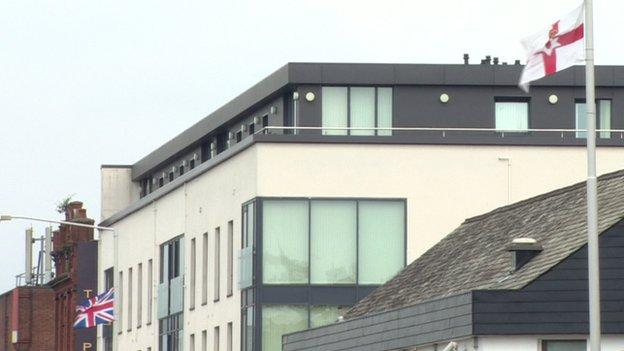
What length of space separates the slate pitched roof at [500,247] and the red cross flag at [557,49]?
6.25 meters

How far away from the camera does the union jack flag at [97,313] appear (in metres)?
69.8

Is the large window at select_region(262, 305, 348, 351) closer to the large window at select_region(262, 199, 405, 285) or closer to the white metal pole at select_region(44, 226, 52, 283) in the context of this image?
the large window at select_region(262, 199, 405, 285)

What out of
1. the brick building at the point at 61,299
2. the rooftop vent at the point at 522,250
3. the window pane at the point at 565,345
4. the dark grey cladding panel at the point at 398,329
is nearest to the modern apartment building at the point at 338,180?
the brick building at the point at 61,299

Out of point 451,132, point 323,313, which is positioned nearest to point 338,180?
point 323,313

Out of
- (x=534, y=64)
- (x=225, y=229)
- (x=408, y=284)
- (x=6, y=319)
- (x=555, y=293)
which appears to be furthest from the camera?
(x=6, y=319)

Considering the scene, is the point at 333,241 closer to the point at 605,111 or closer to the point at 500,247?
the point at 605,111

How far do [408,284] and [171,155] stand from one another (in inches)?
1430

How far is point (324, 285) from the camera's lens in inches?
2411

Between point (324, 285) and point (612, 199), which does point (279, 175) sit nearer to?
point (324, 285)

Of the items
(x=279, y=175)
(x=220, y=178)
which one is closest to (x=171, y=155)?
(x=220, y=178)

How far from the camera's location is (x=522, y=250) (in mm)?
37844

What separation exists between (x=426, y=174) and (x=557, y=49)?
102 feet

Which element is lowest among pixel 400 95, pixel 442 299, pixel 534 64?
pixel 442 299

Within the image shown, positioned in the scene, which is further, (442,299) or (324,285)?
(324,285)
